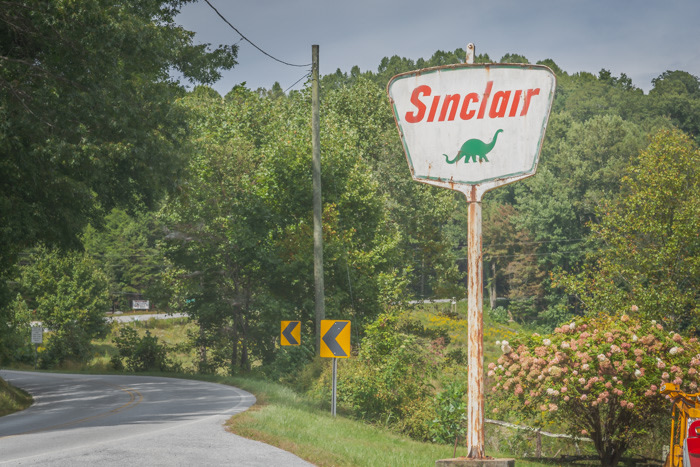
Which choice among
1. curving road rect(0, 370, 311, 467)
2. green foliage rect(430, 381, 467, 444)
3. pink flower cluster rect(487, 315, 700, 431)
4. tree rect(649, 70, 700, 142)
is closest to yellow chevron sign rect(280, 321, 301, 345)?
curving road rect(0, 370, 311, 467)

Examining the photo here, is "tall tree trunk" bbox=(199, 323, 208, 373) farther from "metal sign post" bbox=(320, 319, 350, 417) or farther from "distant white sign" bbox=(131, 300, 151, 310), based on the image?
"distant white sign" bbox=(131, 300, 151, 310)

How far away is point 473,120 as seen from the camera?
216 inches

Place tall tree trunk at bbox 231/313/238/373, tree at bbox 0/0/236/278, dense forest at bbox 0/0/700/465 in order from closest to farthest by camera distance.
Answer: dense forest at bbox 0/0/700/465
tree at bbox 0/0/236/278
tall tree trunk at bbox 231/313/238/373

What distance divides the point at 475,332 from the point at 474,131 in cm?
157

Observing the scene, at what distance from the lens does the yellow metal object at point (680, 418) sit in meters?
8.88

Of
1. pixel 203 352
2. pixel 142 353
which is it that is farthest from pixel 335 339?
pixel 142 353

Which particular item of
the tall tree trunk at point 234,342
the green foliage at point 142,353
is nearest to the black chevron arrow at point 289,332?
the tall tree trunk at point 234,342

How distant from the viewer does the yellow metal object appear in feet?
29.1

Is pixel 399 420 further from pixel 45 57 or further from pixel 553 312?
pixel 553 312

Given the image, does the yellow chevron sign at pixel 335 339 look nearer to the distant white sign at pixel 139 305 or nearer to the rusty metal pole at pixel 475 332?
the rusty metal pole at pixel 475 332

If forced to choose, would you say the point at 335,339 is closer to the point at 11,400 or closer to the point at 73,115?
the point at 73,115

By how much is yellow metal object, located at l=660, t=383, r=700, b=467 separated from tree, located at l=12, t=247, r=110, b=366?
4527 centimetres

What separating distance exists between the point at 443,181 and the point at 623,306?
21.9 metres

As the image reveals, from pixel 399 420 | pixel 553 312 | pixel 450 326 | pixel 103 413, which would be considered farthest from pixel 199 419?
pixel 553 312
